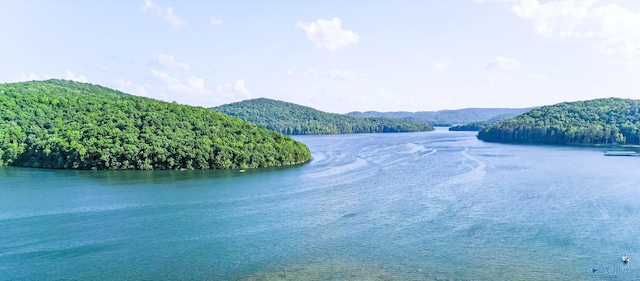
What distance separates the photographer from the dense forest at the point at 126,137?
61062 mm

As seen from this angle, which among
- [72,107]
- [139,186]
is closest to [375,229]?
[139,186]

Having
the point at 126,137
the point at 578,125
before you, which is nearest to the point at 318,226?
the point at 126,137

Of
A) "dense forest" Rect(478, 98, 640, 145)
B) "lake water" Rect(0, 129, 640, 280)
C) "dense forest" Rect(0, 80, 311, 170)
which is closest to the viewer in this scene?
"lake water" Rect(0, 129, 640, 280)

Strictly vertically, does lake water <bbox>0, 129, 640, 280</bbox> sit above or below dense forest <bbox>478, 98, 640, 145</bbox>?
below

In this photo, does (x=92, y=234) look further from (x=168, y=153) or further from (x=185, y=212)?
(x=168, y=153)

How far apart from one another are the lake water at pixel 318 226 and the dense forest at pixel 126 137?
5522 millimetres

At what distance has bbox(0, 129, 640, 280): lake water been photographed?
83.1 feet

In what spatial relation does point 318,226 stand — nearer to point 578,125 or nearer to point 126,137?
point 126,137

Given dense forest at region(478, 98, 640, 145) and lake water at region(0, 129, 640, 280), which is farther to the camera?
dense forest at region(478, 98, 640, 145)

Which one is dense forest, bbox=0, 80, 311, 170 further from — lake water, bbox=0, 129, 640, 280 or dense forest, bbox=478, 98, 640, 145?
dense forest, bbox=478, 98, 640, 145

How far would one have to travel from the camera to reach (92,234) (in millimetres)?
30828

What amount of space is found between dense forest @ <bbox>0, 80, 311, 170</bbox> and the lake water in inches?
217

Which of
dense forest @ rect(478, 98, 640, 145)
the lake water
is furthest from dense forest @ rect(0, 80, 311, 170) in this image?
dense forest @ rect(478, 98, 640, 145)

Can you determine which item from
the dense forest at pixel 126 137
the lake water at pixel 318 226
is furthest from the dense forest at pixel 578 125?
the dense forest at pixel 126 137
